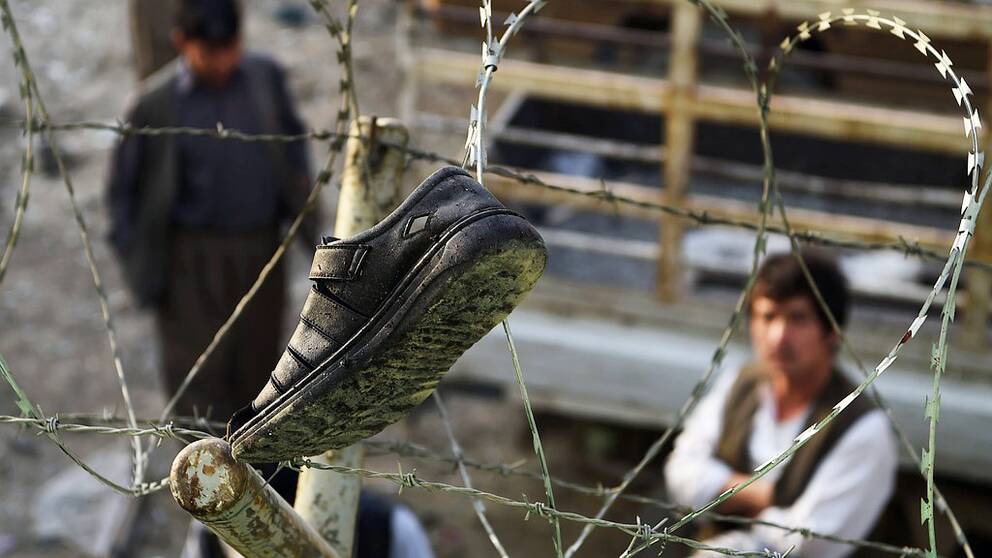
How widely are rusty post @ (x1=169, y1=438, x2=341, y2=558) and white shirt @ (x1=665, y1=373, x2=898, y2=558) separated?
1415 mm

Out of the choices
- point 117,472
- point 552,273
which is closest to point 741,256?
point 552,273

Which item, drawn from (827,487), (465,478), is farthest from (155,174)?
(465,478)

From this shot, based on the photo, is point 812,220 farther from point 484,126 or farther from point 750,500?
point 484,126

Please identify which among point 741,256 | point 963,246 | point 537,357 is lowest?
point 537,357

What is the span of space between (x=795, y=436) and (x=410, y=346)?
5.87ft

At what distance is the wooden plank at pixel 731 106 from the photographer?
3496 millimetres

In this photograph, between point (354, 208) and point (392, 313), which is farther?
point (354, 208)

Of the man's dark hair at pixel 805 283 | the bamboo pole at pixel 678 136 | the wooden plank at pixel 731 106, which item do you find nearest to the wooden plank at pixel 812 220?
the bamboo pole at pixel 678 136

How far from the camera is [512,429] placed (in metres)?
4.82

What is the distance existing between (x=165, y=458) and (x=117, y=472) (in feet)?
0.60

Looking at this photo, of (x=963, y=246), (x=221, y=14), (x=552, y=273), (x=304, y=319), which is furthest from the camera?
(x=552, y=273)

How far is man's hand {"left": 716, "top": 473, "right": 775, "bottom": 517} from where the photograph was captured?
2840 millimetres

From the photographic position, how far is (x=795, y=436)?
2.84 metres

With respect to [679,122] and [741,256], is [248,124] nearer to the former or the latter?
[679,122]
